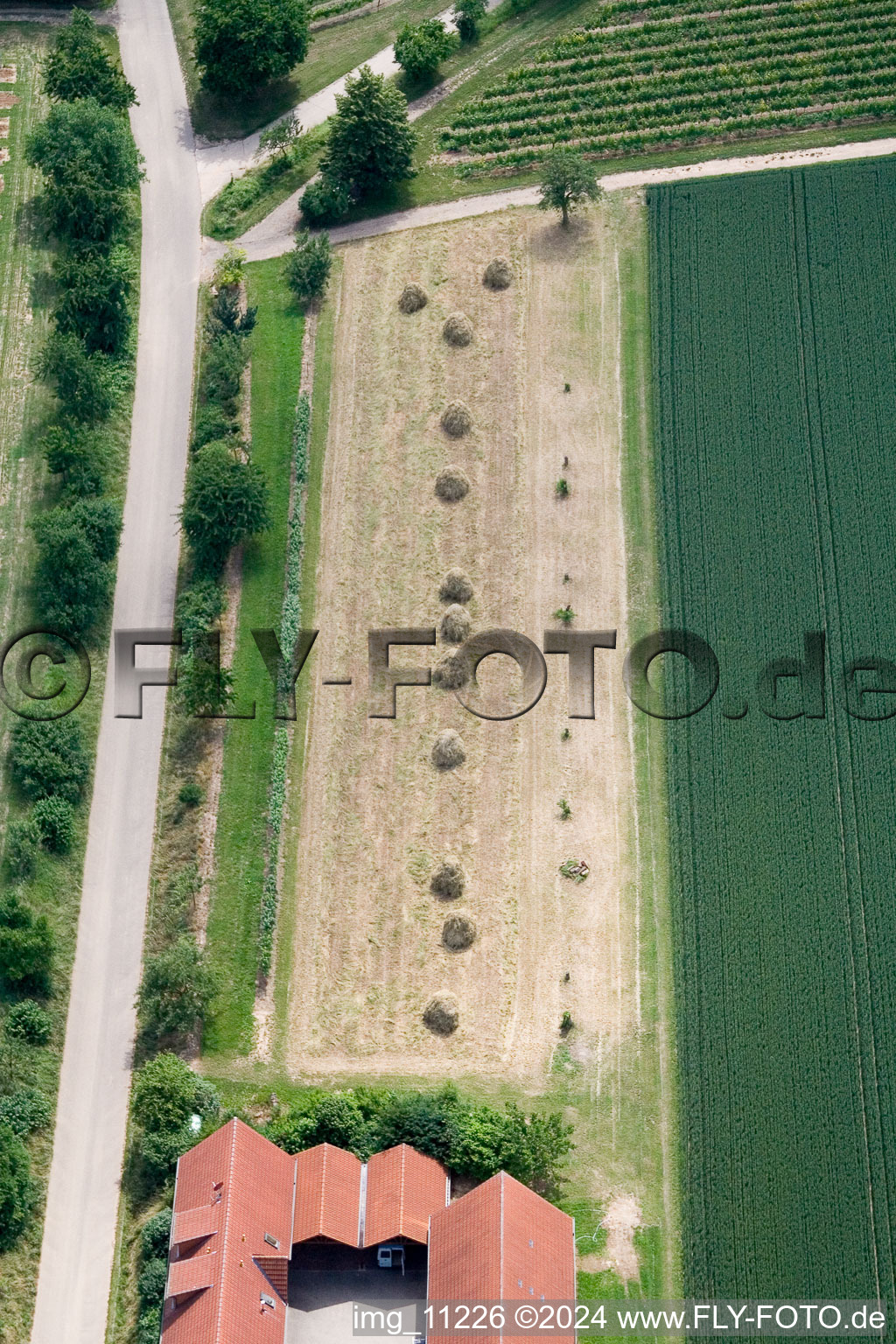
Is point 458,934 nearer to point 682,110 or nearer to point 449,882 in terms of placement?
point 449,882

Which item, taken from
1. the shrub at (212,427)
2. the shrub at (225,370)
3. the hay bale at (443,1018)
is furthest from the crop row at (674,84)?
the hay bale at (443,1018)

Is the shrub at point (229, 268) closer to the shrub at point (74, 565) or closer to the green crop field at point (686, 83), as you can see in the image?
the green crop field at point (686, 83)

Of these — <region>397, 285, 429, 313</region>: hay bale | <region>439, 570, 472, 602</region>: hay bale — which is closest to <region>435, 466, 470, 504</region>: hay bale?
<region>439, 570, 472, 602</region>: hay bale

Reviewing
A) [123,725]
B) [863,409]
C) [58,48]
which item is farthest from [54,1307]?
[58,48]

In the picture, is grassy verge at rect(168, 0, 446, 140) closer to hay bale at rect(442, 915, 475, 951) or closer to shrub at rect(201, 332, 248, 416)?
shrub at rect(201, 332, 248, 416)

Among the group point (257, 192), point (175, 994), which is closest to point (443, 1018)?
point (175, 994)
